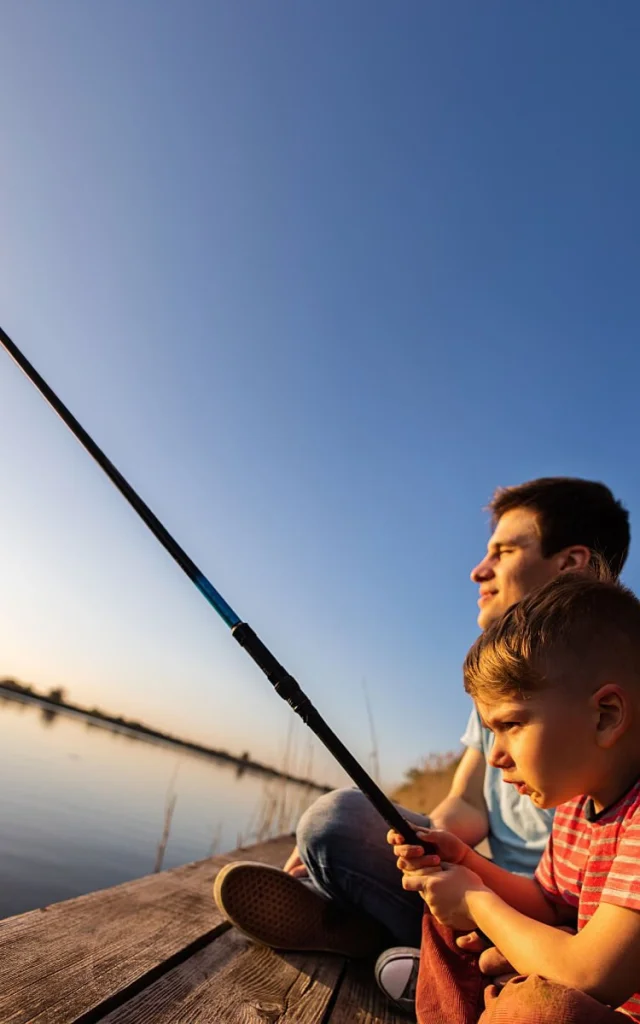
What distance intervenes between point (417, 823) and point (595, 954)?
1.07 metres

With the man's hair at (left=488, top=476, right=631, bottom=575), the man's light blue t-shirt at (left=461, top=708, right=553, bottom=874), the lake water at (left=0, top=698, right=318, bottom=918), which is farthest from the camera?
the lake water at (left=0, top=698, right=318, bottom=918)

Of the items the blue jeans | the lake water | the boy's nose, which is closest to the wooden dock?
the blue jeans

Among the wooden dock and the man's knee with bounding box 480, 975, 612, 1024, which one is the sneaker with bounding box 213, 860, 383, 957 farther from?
the man's knee with bounding box 480, 975, 612, 1024

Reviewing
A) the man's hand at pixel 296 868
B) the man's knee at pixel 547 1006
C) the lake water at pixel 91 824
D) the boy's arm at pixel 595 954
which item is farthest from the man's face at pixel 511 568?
the lake water at pixel 91 824

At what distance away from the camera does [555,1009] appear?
38.1 inches

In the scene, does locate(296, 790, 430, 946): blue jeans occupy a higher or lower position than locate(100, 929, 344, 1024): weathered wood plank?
higher

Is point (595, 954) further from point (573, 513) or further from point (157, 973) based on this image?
point (573, 513)

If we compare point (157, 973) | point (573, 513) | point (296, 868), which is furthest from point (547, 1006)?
point (573, 513)

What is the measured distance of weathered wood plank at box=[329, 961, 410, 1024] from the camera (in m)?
1.52

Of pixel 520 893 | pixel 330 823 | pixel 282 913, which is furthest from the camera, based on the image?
pixel 330 823

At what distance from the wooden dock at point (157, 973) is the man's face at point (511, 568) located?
1.22 meters

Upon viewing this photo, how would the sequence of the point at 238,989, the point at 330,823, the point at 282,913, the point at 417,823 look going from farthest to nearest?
the point at 417,823 < the point at 330,823 < the point at 282,913 < the point at 238,989

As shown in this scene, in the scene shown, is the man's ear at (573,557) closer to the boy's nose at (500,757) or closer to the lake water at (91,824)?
the boy's nose at (500,757)

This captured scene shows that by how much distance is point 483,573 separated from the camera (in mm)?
2443
